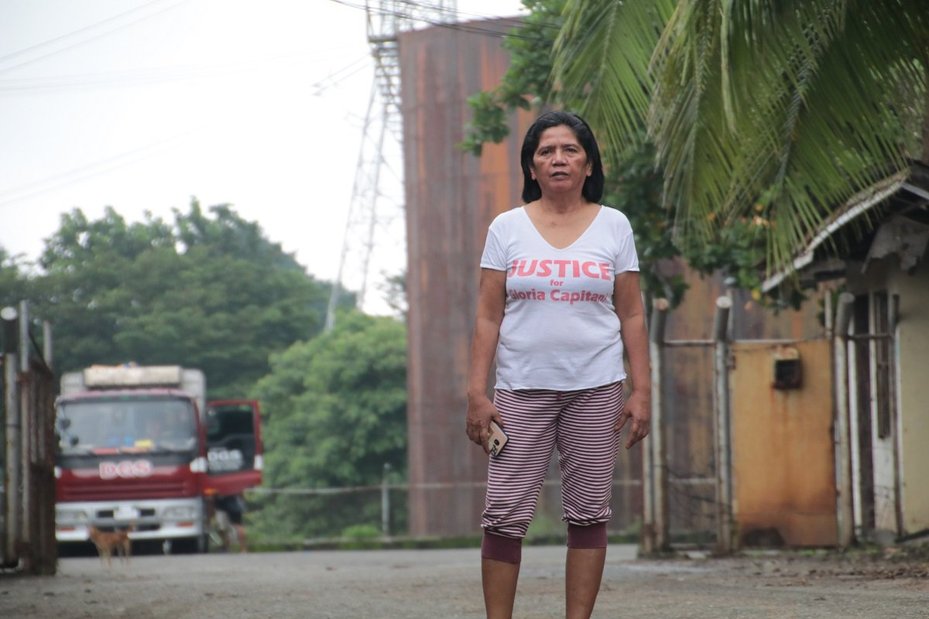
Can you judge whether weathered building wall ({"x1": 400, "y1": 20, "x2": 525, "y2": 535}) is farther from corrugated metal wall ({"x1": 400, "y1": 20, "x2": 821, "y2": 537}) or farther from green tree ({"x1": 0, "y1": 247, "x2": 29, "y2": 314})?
green tree ({"x1": 0, "y1": 247, "x2": 29, "y2": 314})

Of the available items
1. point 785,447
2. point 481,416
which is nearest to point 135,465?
point 785,447

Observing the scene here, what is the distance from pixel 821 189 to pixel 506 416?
5.06m

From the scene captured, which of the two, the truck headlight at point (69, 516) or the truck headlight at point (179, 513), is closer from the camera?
the truck headlight at point (69, 516)

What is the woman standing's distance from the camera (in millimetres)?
5379

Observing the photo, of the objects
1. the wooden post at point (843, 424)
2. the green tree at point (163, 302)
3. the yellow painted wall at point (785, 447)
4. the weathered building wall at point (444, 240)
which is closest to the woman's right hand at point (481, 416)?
the wooden post at point (843, 424)

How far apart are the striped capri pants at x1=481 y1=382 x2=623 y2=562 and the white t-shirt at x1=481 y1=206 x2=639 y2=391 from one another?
59 millimetres

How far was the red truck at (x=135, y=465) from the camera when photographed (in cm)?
2252

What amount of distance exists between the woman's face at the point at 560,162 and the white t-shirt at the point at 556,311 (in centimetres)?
16

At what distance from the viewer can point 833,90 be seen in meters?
9.45

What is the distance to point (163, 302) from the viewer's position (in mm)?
63406

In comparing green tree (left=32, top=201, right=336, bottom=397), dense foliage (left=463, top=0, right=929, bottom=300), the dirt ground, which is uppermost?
green tree (left=32, top=201, right=336, bottom=397)

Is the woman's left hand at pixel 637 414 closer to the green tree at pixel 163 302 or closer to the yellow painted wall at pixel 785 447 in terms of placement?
the yellow painted wall at pixel 785 447

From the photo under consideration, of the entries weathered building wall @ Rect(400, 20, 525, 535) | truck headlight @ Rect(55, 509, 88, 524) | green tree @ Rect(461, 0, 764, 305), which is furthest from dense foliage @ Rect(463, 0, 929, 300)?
weathered building wall @ Rect(400, 20, 525, 535)

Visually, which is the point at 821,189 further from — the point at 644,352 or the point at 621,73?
the point at 644,352
